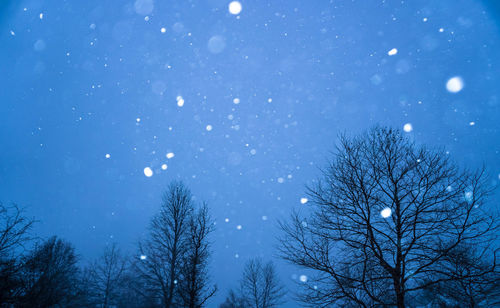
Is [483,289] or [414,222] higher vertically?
[414,222]

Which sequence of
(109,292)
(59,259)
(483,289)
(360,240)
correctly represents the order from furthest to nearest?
1. (109,292)
2. (59,259)
3. (360,240)
4. (483,289)

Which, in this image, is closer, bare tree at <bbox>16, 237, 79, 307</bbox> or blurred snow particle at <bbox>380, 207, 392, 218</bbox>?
blurred snow particle at <bbox>380, 207, 392, 218</bbox>

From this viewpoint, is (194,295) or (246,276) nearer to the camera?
(194,295)

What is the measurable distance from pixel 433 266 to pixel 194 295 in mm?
8298

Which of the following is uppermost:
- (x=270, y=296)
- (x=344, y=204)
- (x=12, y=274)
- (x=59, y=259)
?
(x=59, y=259)

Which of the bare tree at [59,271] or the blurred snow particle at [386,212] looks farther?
the bare tree at [59,271]

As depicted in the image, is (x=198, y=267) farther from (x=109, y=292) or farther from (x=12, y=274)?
(x=109, y=292)

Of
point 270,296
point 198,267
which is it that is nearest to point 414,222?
point 198,267

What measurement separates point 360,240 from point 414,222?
126 cm

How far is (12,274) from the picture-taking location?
578 cm

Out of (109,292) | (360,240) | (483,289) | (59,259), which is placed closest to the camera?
(483,289)

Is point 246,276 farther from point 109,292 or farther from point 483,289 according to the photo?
point 483,289

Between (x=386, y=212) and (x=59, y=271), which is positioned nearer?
(x=386, y=212)

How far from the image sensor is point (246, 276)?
2383 centimetres
